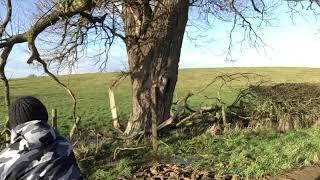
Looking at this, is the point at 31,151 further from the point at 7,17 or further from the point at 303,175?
the point at 7,17

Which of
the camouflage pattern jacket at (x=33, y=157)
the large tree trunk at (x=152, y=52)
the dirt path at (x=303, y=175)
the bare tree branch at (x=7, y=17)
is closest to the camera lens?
the camouflage pattern jacket at (x=33, y=157)

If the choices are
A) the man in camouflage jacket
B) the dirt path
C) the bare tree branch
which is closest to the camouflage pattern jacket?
the man in camouflage jacket

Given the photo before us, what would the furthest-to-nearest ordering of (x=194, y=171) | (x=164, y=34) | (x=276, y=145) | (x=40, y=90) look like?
(x=40, y=90) < (x=164, y=34) < (x=276, y=145) < (x=194, y=171)

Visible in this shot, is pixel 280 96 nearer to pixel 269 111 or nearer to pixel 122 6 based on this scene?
pixel 269 111

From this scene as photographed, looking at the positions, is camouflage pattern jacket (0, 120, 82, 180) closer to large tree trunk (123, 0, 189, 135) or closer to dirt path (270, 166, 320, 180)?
dirt path (270, 166, 320, 180)

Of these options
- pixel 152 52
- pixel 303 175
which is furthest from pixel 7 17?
pixel 303 175

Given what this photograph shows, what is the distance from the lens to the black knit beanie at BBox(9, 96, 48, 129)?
416 cm

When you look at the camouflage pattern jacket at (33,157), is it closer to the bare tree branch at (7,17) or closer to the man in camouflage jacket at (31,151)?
the man in camouflage jacket at (31,151)

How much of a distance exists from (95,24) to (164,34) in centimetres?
198

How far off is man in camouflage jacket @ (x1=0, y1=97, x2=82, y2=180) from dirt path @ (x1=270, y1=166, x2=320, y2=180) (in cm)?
773

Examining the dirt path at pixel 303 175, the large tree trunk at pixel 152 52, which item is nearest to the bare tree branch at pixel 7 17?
the large tree trunk at pixel 152 52

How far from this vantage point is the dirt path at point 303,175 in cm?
1139

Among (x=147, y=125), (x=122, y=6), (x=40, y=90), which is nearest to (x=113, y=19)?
(x=122, y=6)

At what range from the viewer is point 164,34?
1731cm
